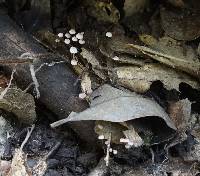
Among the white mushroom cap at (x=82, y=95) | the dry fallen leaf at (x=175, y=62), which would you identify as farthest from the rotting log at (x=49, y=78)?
the dry fallen leaf at (x=175, y=62)

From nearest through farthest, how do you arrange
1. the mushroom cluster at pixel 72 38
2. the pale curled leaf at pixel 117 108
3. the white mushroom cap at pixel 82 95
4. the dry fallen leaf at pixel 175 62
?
the pale curled leaf at pixel 117 108, the white mushroom cap at pixel 82 95, the dry fallen leaf at pixel 175 62, the mushroom cluster at pixel 72 38

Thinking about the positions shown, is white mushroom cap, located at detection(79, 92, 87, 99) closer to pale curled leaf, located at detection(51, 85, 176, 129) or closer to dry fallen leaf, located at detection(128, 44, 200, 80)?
pale curled leaf, located at detection(51, 85, 176, 129)

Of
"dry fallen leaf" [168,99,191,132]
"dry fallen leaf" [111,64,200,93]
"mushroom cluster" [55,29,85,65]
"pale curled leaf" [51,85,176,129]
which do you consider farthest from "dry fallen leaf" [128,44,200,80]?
"mushroom cluster" [55,29,85,65]

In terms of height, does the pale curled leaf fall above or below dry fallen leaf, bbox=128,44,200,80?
below

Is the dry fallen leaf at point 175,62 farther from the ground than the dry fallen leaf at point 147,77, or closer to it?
farther from the ground

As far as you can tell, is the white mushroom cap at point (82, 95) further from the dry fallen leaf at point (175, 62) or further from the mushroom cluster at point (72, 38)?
the dry fallen leaf at point (175, 62)

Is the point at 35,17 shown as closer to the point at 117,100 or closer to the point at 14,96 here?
the point at 14,96
